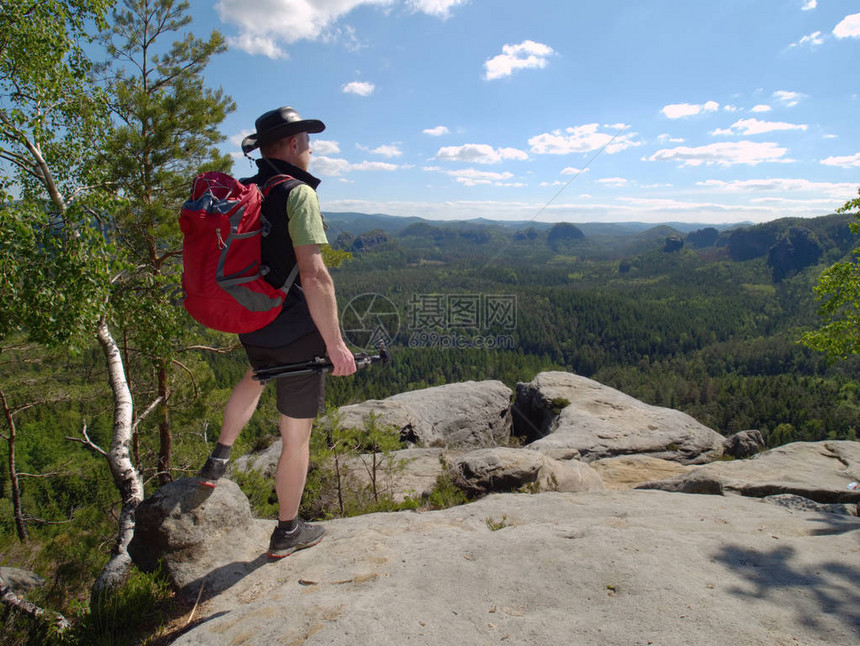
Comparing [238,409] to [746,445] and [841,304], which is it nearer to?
[841,304]

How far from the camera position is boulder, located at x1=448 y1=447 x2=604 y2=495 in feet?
24.9

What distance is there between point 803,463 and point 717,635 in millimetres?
10329

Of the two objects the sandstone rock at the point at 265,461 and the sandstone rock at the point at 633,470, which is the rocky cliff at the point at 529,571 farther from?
the sandstone rock at the point at 265,461

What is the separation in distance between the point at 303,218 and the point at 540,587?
10.6 feet

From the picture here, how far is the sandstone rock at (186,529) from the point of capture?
3936 millimetres

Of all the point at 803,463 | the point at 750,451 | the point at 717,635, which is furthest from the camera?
the point at 750,451

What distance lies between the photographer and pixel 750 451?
637 inches

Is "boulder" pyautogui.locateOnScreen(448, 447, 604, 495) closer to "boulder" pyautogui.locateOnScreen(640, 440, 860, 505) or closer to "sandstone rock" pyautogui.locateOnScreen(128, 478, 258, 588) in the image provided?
"boulder" pyautogui.locateOnScreen(640, 440, 860, 505)

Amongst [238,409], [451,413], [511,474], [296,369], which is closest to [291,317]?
[296,369]

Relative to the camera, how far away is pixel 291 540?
411cm

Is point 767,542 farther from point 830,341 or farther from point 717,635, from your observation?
point 830,341

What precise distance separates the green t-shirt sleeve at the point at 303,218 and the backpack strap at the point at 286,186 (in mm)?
97

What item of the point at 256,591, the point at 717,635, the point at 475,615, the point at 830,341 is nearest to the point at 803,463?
the point at 830,341

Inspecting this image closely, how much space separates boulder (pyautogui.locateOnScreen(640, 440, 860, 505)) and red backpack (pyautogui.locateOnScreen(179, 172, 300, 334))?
314 inches
